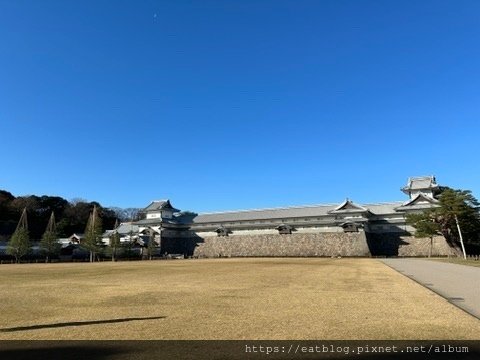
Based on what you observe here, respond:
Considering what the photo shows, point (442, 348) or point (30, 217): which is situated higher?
point (30, 217)

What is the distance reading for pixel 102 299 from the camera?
37.0 feet

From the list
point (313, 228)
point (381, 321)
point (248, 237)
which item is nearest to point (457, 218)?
point (313, 228)

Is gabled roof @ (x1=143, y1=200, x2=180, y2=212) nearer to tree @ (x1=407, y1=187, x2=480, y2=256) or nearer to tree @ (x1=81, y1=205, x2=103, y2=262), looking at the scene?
tree @ (x1=81, y1=205, x2=103, y2=262)

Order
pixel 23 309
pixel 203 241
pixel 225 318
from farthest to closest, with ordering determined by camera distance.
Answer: pixel 203 241 < pixel 23 309 < pixel 225 318

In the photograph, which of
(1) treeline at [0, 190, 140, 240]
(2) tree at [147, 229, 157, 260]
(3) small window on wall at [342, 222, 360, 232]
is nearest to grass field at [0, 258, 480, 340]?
(3) small window on wall at [342, 222, 360, 232]

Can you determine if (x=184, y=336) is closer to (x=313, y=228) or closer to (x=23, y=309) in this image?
(x=23, y=309)

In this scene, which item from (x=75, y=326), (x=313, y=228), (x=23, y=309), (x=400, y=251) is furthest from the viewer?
(x=313, y=228)

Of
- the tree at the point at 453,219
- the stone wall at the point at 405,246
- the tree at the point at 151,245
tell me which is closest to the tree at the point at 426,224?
the tree at the point at 453,219

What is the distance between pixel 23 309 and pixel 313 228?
55939 millimetres

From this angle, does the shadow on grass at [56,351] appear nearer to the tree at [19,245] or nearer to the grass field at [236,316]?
the grass field at [236,316]

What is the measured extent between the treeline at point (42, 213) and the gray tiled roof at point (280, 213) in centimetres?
2789

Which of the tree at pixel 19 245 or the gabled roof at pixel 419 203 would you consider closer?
the tree at pixel 19 245

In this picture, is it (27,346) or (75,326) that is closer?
(27,346)

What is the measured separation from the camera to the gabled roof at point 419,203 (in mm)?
54994
